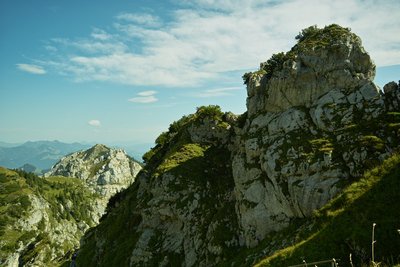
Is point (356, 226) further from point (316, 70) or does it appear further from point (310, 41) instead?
point (310, 41)

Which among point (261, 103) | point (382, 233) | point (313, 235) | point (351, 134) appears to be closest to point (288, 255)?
point (313, 235)

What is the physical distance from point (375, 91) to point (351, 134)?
836 centimetres

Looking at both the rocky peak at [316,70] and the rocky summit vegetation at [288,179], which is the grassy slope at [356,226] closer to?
the rocky summit vegetation at [288,179]

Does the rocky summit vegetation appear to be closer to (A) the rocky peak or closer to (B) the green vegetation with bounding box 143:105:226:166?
(A) the rocky peak

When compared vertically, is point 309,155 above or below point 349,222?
above

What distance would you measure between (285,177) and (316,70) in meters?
19.3

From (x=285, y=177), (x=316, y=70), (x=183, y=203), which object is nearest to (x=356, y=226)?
(x=285, y=177)

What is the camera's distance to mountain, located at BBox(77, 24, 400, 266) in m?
33.9

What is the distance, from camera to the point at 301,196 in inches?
1597

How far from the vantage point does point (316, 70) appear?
50688 millimetres

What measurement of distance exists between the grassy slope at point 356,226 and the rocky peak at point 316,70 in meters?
17.5

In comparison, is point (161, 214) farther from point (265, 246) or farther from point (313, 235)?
point (313, 235)

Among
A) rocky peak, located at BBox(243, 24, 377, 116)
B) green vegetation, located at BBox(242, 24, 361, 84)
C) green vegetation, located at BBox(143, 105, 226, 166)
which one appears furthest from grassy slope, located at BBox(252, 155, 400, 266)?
green vegetation, located at BBox(143, 105, 226, 166)

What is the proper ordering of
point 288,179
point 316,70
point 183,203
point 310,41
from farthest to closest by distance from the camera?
1. point 183,203
2. point 310,41
3. point 316,70
4. point 288,179
